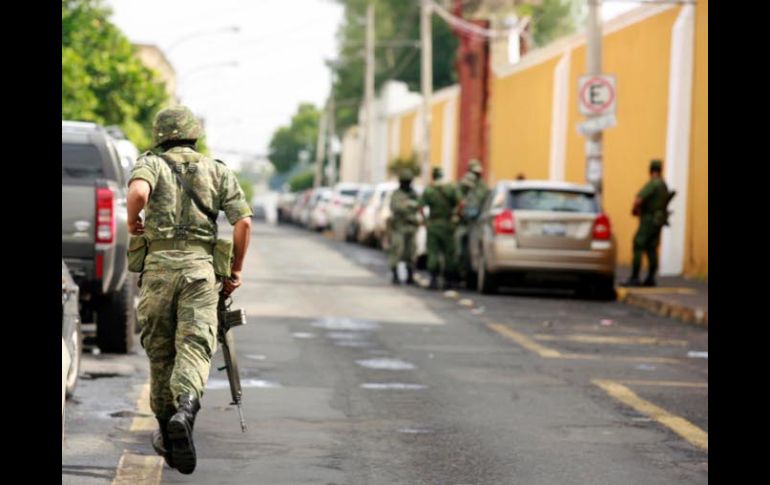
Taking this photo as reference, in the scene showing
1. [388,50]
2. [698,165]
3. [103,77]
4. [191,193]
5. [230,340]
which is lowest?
[230,340]

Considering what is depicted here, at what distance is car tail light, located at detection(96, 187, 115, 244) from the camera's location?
44.4ft

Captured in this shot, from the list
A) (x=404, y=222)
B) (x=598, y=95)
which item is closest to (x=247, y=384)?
(x=404, y=222)

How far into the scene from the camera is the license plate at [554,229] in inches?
902

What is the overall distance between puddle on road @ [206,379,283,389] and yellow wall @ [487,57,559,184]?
29068 millimetres

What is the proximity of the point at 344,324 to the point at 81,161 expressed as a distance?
14.3 ft

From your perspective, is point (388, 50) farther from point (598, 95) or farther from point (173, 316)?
point (173, 316)

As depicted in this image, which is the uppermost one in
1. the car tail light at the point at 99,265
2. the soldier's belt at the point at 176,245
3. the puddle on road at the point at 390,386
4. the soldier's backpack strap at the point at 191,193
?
the soldier's backpack strap at the point at 191,193

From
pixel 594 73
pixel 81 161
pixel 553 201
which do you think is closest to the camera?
pixel 81 161

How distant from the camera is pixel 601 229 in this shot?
22969mm

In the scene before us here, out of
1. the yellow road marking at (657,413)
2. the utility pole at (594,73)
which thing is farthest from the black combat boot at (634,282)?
the yellow road marking at (657,413)

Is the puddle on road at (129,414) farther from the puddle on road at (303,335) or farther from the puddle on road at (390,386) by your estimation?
the puddle on road at (303,335)

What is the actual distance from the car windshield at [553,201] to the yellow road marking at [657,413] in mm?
9908

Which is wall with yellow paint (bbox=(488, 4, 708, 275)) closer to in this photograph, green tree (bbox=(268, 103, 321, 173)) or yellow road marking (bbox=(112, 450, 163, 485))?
yellow road marking (bbox=(112, 450, 163, 485))
